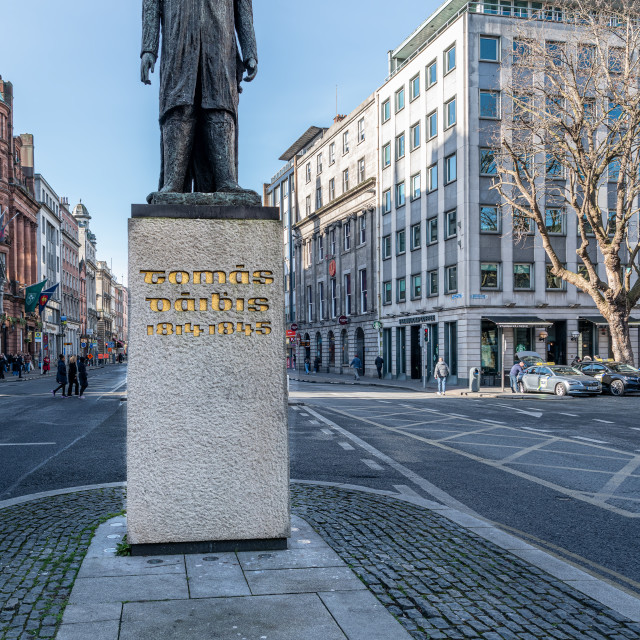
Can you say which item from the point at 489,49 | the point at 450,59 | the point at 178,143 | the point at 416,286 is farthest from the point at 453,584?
the point at 416,286

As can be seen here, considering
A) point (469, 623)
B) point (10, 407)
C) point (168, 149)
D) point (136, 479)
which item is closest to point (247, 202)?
point (168, 149)

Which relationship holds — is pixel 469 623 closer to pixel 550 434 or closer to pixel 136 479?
pixel 136 479

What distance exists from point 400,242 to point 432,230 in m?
5.38

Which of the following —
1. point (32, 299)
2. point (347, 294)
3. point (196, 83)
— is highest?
point (347, 294)

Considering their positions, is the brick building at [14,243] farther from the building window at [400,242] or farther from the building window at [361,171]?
the building window at [400,242]

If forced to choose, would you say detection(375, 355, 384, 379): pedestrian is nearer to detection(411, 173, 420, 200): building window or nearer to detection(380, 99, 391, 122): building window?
detection(411, 173, 420, 200): building window

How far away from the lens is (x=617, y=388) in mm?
29109

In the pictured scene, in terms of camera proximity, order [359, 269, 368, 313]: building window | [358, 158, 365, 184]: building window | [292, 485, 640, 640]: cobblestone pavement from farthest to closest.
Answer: [358, 158, 365, 184]: building window → [359, 269, 368, 313]: building window → [292, 485, 640, 640]: cobblestone pavement

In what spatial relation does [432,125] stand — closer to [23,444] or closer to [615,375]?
[615,375]

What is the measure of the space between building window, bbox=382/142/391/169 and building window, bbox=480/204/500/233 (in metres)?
13.0

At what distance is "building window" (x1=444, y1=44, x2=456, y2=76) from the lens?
3950cm

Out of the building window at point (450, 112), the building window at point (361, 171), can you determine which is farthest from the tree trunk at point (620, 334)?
the building window at point (361, 171)

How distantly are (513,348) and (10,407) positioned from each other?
24.9 meters

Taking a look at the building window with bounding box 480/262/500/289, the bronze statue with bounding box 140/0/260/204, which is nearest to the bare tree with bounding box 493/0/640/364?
the building window with bounding box 480/262/500/289
